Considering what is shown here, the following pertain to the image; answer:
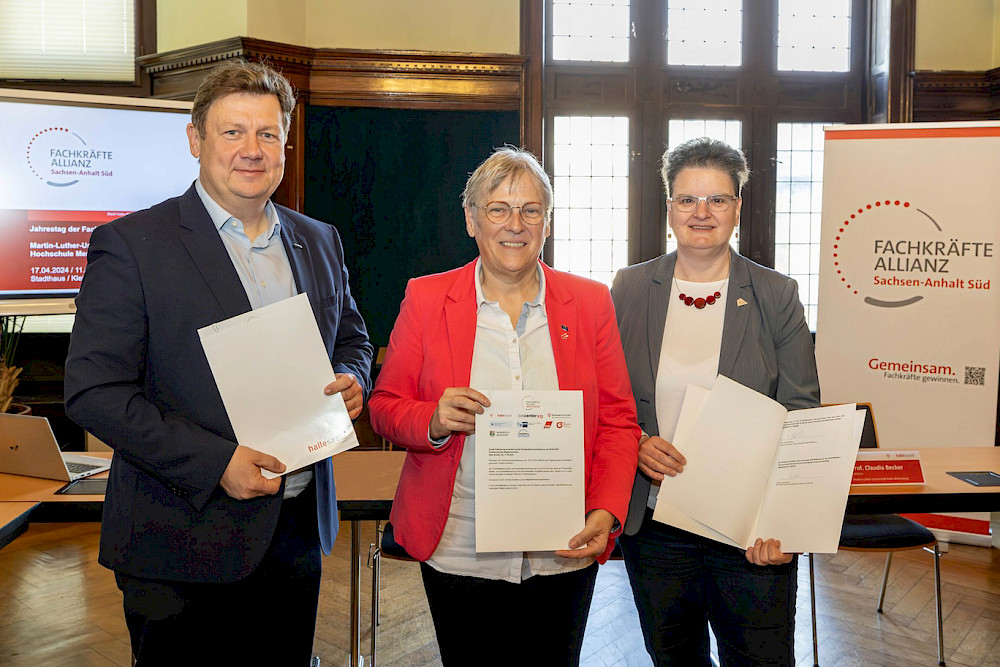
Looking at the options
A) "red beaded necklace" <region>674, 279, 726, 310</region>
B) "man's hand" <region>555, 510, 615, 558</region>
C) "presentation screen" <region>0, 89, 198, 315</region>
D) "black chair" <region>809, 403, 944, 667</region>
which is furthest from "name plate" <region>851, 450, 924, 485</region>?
"presentation screen" <region>0, 89, 198, 315</region>

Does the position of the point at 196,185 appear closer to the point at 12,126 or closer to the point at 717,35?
the point at 12,126

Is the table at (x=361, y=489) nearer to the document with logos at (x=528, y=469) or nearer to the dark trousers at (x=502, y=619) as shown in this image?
the dark trousers at (x=502, y=619)

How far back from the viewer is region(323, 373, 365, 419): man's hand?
168cm

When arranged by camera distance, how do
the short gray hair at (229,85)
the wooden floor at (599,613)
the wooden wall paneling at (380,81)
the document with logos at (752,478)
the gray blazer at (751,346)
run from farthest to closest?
the wooden wall paneling at (380,81)
the wooden floor at (599,613)
the gray blazer at (751,346)
the document with logos at (752,478)
the short gray hair at (229,85)

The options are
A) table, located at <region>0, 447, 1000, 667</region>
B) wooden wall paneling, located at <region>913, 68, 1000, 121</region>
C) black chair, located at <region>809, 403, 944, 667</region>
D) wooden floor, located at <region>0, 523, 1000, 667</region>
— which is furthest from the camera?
wooden wall paneling, located at <region>913, 68, 1000, 121</region>

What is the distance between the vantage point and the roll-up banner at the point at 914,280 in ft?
14.1

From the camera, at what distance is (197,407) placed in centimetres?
158

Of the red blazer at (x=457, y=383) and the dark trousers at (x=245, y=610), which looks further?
the red blazer at (x=457, y=383)

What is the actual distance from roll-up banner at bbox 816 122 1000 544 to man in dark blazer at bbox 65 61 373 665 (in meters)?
3.65

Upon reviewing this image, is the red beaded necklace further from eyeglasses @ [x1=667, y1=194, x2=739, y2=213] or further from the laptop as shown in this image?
the laptop

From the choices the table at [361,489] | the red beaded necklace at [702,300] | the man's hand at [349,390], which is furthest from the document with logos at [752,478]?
the table at [361,489]

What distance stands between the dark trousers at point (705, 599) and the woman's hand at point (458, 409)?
68 centimetres

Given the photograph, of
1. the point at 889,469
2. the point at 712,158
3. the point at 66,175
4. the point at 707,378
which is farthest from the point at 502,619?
the point at 66,175

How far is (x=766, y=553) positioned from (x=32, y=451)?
2199mm
